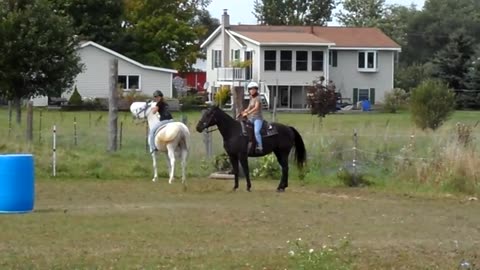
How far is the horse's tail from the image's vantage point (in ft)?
75.5

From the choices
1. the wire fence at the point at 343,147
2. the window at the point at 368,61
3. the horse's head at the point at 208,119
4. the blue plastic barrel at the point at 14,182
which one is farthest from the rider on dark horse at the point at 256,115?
the window at the point at 368,61

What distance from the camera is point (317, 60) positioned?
273 feet

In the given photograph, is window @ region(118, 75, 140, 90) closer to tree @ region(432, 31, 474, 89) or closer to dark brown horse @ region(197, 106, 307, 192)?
tree @ region(432, 31, 474, 89)

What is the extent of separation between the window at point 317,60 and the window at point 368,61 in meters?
5.36

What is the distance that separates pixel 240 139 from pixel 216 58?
6725cm

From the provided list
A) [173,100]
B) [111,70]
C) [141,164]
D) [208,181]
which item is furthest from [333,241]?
[173,100]

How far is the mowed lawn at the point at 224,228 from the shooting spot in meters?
12.1

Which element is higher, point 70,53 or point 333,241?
point 70,53

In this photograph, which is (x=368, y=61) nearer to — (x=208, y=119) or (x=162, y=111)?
(x=162, y=111)

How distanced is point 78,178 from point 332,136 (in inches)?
287

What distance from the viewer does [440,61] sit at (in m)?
83.2

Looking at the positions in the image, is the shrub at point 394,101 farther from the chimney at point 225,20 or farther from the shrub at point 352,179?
the shrub at point 352,179

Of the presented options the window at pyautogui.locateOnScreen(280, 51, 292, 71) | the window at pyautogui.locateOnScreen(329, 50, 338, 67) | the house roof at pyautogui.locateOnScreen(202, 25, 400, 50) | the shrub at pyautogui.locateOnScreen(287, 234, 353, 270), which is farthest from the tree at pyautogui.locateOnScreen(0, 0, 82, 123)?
the window at pyautogui.locateOnScreen(329, 50, 338, 67)

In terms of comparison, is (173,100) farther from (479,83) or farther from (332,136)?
(332,136)
